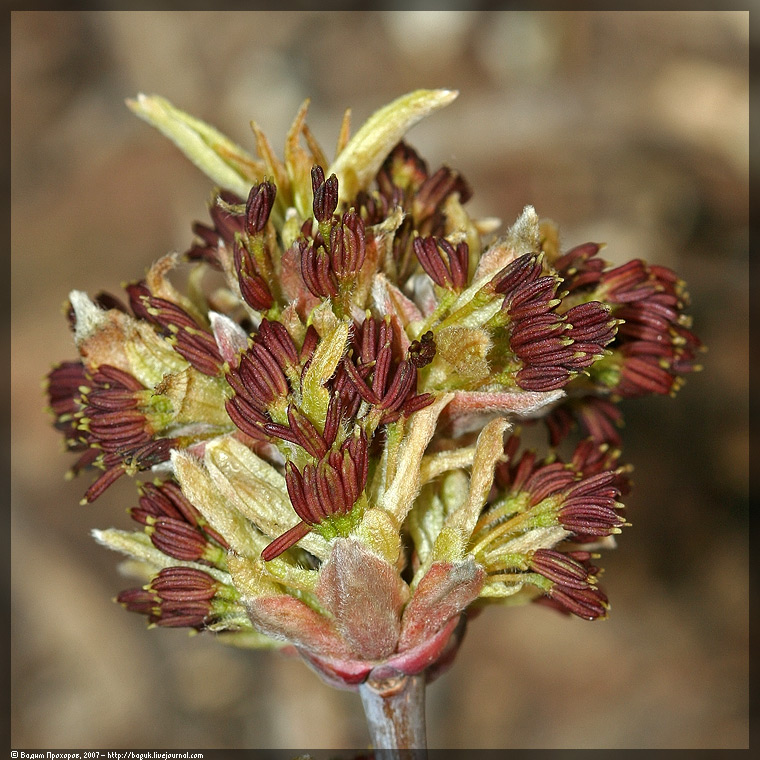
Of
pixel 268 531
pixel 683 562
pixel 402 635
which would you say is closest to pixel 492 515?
pixel 402 635

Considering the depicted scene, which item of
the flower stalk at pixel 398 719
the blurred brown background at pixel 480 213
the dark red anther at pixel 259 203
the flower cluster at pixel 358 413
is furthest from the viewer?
the blurred brown background at pixel 480 213

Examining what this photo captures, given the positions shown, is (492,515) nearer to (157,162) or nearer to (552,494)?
(552,494)

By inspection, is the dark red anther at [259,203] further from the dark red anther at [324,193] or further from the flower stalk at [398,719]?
the flower stalk at [398,719]

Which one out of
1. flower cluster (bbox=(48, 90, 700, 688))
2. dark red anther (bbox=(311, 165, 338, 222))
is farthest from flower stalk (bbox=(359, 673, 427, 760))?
dark red anther (bbox=(311, 165, 338, 222))

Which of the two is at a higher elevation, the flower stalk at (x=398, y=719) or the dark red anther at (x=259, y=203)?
the dark red anther at (x=259, y=203)

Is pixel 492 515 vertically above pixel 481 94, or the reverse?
pixel 481 94

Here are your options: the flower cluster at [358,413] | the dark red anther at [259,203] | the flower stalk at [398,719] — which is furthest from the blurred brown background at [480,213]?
the dark red anther at [259,203]

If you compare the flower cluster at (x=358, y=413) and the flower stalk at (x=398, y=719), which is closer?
the flower cluster at (x=358, y=413)
